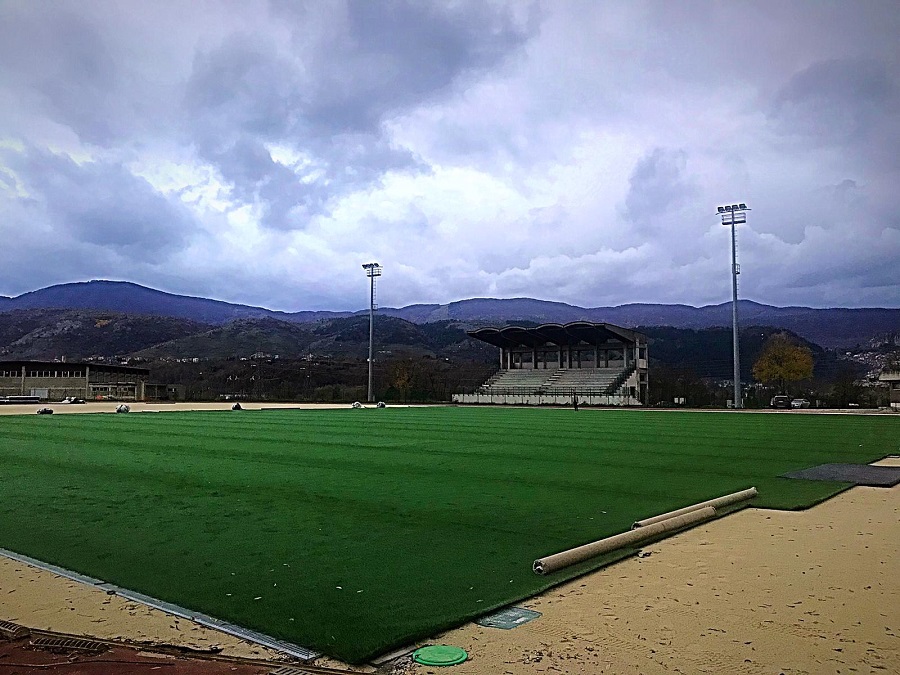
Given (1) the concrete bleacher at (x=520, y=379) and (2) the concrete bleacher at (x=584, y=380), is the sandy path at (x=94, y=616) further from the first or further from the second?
(1) the concrete bleacher at (x=520, y=379)

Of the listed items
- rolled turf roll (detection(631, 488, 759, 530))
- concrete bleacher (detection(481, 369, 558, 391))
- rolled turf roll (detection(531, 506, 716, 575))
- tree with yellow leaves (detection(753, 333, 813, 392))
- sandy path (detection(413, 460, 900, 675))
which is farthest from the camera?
concrete bleacher (detection(481, 369, 558, 391))

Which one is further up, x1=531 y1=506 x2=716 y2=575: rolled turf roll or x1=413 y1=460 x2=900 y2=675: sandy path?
x1=531 y1=506 x2=716 y2=575: rolled turf roll

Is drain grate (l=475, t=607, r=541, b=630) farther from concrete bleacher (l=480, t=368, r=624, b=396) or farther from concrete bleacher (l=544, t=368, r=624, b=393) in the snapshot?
concrete bleacher (l=544, t=368, r=624, b=393)

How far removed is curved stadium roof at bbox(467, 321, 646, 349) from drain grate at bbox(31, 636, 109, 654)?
179 feet

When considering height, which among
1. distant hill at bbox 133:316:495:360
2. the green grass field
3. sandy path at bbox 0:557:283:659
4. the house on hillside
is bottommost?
sandy path at bbox 0:557:283:659

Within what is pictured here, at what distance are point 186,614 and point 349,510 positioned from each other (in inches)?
151

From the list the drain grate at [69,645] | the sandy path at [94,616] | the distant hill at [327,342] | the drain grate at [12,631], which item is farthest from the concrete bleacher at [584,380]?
the distant hill at [327,342]

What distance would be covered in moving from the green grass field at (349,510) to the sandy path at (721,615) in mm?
481

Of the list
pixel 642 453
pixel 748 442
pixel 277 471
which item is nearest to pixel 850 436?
pixel 748 442

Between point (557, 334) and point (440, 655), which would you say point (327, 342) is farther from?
point (440, 655)

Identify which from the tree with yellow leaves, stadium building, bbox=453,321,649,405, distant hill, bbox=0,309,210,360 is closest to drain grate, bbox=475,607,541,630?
stadium building, bbox=453,321,649,405

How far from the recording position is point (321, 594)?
5.05m

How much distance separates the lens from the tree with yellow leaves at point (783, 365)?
5653 cm

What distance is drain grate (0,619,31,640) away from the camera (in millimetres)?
4219
